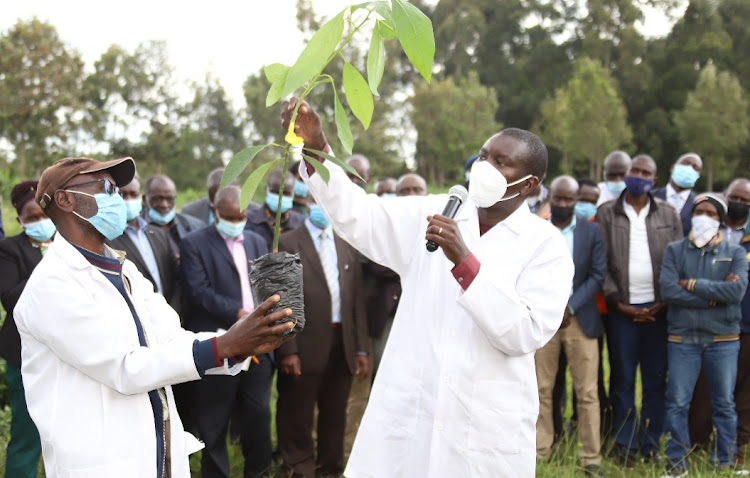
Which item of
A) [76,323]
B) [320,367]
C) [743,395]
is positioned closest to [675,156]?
[743,395]

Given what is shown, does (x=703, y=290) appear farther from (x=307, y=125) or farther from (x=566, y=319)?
(x=307, y=125)

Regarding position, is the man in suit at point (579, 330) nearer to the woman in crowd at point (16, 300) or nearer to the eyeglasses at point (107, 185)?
the woman in crowd at point (16, 300)

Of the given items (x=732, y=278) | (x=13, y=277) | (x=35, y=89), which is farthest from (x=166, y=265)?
(x=35, y=89)

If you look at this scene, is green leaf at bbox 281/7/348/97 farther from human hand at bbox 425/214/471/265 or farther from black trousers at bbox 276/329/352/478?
black trousers at bbox 276/329/352/478

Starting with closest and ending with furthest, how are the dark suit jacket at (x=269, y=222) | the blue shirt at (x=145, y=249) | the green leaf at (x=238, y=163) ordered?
the green leaf at (x=238, y=163), the blue shirt at (x=145, y=249), the dark suit jacket at (x=269, y=222)

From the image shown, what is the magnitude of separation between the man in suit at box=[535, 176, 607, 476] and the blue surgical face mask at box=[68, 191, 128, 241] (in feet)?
13.9

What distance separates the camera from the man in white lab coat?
301 centimetres

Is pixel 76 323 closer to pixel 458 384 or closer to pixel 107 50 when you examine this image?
pixel 458 384

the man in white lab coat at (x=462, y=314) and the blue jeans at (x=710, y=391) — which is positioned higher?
the man in white lab coat at (x=462, y=314)

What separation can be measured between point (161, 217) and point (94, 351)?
13.4 ft

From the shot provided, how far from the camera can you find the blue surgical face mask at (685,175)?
757cm

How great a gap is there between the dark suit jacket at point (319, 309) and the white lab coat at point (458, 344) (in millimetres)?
2333

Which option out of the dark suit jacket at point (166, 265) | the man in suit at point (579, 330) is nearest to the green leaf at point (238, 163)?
the dark suit jacket at point (166, 265)

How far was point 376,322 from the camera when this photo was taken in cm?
644
